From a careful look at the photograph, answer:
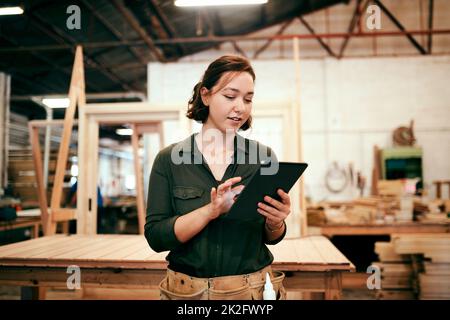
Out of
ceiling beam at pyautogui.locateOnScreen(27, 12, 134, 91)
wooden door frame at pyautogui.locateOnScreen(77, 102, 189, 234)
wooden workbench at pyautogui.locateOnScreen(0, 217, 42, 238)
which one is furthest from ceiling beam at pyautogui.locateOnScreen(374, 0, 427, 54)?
wooden workbench at pyautogui.locateOnScreen(0, 217, 42, 238)

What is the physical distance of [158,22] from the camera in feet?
22.6

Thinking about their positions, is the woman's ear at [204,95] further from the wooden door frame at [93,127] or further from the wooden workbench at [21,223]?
the wooden workbench at [21,223]

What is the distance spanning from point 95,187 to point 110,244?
1010 millimetres

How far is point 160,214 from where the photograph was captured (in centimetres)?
115

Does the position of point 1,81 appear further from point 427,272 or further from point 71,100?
point 427,272

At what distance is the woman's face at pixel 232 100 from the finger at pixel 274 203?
0.29m

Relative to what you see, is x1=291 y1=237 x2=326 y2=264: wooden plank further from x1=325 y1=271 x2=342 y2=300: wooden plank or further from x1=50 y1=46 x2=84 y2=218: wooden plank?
x1=50 y1=46 x2=84 y2=218: wooden plank

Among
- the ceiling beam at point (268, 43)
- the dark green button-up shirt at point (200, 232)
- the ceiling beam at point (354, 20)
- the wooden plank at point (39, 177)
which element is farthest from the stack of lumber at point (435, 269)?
the ceiling beam at point (268, 43)

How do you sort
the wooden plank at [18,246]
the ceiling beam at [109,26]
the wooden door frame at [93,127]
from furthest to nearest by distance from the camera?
the ceiling beam at [109,26]
the wooden door frame at [93,127]
the wooden plank at [18,246]

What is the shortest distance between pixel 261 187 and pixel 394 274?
11.4 ft

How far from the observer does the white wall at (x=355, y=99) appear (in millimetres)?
7777

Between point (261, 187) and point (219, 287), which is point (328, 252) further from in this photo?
point (261, 187)

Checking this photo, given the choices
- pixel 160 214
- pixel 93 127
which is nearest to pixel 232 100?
pixel 160 214
